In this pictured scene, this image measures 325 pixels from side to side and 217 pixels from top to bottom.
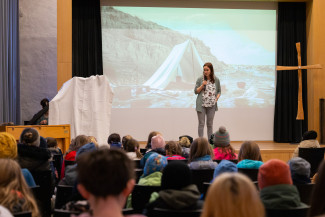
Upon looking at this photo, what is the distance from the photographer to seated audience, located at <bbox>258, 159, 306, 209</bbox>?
263 cm

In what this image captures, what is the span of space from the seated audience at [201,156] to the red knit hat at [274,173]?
148 centimetres

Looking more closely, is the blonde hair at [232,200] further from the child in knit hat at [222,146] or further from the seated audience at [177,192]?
the child in knit hat at [222,146]

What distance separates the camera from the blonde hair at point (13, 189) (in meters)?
2.50

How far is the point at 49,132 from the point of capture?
630 centimetres

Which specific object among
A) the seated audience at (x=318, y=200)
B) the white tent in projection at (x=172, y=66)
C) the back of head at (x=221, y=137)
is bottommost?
the seated audience at (x=318, y=200)

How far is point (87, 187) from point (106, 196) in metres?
0.07

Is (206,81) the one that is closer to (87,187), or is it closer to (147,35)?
(147,35)

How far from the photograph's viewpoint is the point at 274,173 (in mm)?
2639

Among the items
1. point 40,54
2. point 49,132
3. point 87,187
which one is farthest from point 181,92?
point 87,187

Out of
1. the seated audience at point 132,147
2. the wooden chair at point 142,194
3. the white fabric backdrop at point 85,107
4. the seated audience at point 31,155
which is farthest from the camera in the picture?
the white fabric backdrop at point 85,107

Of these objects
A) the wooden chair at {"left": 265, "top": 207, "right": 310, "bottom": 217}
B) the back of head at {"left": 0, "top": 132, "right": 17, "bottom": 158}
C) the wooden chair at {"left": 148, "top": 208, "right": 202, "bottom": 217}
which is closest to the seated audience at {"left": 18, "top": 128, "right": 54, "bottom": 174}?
the back of head at {"left": 0, "top": 132, "right": 17, "bottom": 158}

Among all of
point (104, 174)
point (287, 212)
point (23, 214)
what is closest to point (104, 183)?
point (104, 174)

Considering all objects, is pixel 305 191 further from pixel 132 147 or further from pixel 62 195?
pixel 132 147

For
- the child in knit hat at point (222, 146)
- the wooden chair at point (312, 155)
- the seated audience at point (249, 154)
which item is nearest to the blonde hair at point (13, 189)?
the seated audience at point (249, 154)
